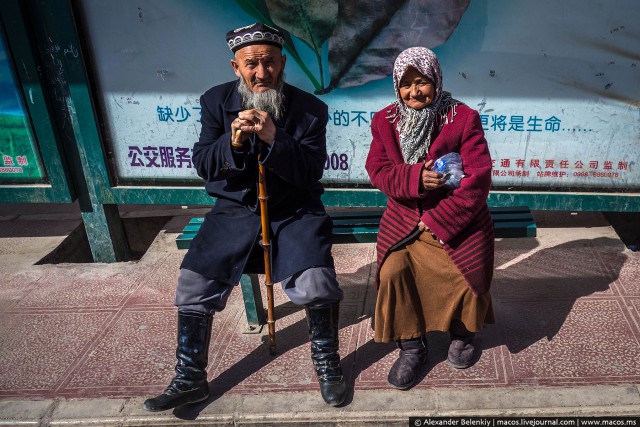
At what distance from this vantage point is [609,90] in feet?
12.5

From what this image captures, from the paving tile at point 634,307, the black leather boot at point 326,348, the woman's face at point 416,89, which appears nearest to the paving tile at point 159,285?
the black leather boot at point 326,348

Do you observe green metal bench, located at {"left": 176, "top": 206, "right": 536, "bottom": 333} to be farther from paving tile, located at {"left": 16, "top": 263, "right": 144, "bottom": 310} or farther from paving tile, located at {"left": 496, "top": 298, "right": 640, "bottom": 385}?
paving tile, located at {"left": 16, "top": 263, "right": 144, "bottom": 310}

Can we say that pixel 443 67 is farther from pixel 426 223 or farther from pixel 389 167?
pixel 426 223

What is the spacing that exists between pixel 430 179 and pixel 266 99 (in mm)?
882

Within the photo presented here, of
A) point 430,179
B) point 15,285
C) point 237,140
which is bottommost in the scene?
point 15,285

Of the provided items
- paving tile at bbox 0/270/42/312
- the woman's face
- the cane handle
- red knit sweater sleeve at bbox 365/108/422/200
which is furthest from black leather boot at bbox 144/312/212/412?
paving tile at bbox 0/270/42/312

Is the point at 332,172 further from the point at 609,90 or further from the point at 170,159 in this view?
the point at 609,90

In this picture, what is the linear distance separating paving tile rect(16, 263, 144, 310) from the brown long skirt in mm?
1982

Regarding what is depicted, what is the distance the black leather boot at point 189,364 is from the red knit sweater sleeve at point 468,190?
1.25 metres

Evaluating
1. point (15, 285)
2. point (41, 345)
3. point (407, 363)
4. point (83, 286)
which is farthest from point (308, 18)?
point (15, 285)

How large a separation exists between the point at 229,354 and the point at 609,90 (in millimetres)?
2860

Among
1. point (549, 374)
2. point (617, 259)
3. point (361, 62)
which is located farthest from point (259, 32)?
point (617, 259)

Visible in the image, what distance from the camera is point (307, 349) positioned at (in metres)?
3.38

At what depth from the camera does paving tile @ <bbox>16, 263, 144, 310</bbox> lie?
408 centimetres
